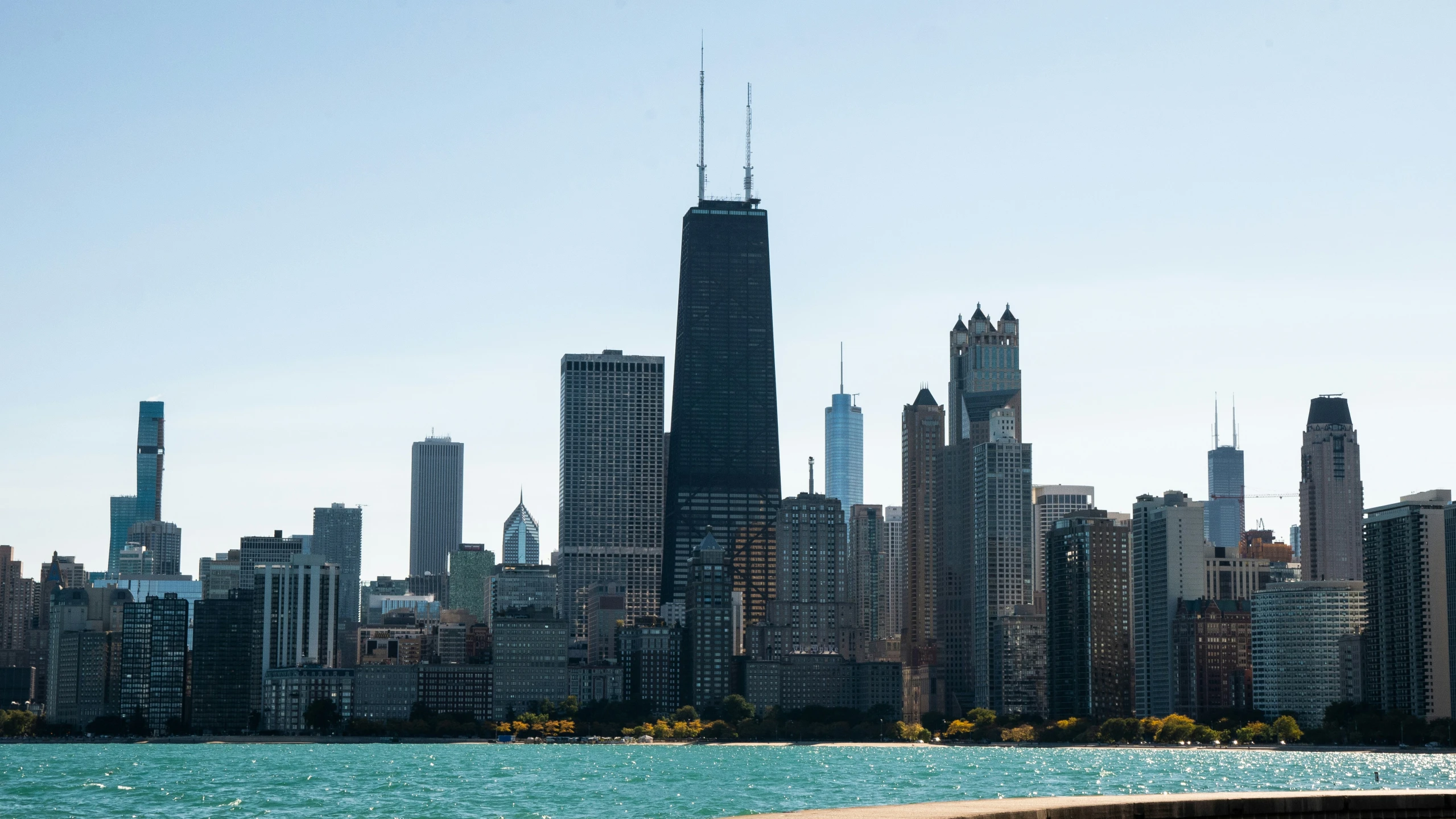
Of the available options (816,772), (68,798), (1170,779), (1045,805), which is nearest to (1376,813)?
(1045,805)

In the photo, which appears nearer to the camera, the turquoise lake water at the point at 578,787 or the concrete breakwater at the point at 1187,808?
the concrete breakwater at the point at 1187,808

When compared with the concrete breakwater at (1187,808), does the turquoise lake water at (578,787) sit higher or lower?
lower

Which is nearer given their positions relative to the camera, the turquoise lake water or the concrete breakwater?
the concrete breakwater

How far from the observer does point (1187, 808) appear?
111 feet

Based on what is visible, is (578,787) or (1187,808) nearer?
(1187,808)

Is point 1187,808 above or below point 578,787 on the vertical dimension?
above

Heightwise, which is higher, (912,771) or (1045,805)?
(1045,805)

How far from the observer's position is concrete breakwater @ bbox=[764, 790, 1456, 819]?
100 feet

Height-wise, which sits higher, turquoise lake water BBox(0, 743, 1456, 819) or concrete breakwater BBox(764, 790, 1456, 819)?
concrete breakwater BBox(764, 790, 1456, 819)

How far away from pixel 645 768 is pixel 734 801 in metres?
78.6

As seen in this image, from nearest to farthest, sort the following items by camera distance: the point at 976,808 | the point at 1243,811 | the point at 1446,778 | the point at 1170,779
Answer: the point at 976,808 < the point at 1243,811 < the point at 1170,779 < the point at 1446,778

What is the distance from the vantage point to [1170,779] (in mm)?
157000

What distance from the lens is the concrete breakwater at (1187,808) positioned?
3056 centimetres

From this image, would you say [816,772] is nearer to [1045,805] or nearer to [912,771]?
[912,771]
